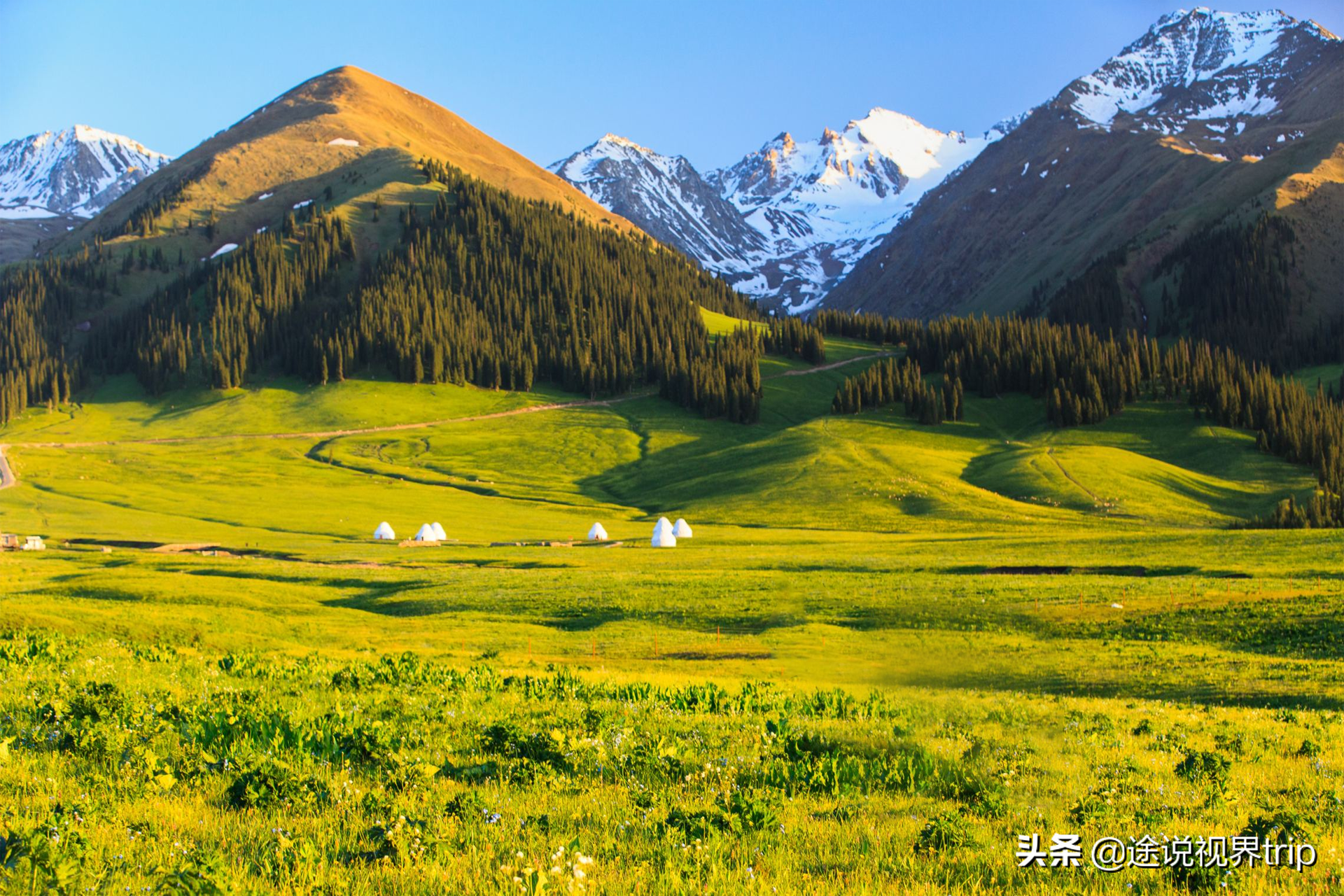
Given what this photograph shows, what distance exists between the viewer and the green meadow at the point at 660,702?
8773 millimetres

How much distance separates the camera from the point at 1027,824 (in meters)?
10.0

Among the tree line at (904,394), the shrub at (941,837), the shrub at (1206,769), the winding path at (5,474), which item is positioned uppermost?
the tree line at (904,394)

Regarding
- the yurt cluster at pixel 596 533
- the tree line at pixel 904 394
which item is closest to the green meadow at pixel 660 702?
the yurt cluster at pixel 596 533

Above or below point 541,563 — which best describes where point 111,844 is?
above

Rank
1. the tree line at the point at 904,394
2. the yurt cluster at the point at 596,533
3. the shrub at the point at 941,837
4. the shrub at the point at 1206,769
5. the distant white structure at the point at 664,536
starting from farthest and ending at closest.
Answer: the tree line at the point at 904,394 → the yurt cluster at the point at 596,533 → the distant white structure at the point at 664,536 → the shrub at the point at 1206,769 → the shrub at the point at 941,837

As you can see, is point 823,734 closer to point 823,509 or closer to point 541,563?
point 541,563

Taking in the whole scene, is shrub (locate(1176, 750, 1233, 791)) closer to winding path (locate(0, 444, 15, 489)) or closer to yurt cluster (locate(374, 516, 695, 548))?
yurt cluster (locate(374, 516, 695, 548))

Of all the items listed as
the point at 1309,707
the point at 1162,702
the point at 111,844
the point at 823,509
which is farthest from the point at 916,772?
the point at 823,509

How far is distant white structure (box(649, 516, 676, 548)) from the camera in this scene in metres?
92.9

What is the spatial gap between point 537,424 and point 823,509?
92782 mm

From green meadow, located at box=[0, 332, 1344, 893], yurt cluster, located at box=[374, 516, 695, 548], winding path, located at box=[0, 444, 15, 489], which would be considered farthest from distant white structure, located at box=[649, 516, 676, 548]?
winding path, located at box=[0, 444, 15, 489]

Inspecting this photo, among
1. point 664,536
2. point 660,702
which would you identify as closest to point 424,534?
point 664,536

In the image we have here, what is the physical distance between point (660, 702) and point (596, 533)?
8268 centimetres

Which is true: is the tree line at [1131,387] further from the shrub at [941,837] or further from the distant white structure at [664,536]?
the shrub at [941,837]
